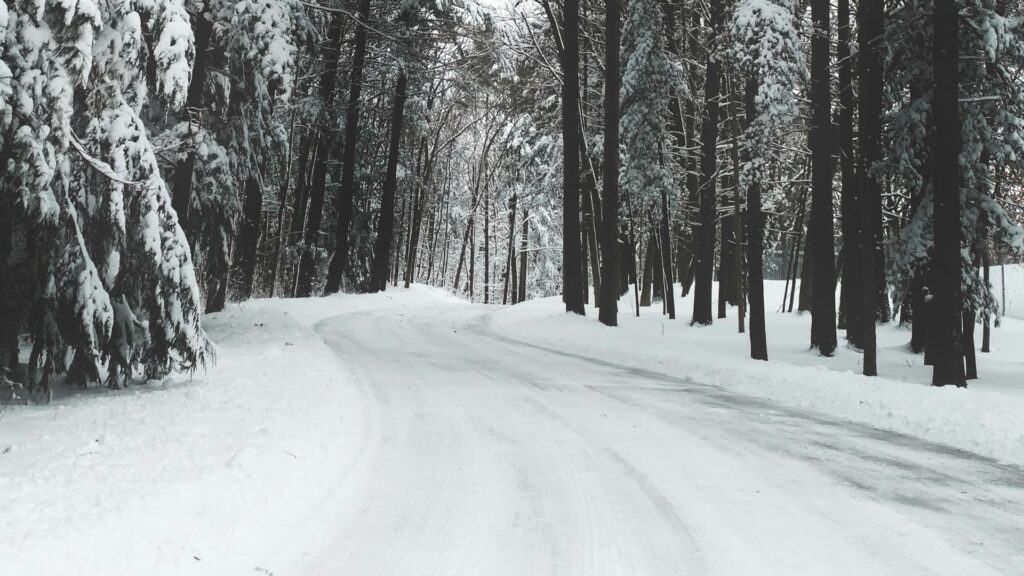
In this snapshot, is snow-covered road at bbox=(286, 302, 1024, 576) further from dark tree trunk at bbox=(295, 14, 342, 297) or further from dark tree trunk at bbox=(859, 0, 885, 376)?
dark tree trunk at bbox=(295, 14, 342, 297)

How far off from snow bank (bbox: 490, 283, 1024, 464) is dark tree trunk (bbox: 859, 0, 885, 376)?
3.47 ft

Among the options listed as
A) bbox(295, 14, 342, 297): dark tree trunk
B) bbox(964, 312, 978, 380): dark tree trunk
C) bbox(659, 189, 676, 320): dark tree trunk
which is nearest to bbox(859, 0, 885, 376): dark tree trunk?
bbox(964, 312, 978, 380): dark tree trunk

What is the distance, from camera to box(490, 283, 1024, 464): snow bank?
758cm

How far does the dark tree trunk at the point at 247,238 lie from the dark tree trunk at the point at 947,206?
43.7 ft

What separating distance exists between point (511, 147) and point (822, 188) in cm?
1871

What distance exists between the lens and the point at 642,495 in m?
4.79

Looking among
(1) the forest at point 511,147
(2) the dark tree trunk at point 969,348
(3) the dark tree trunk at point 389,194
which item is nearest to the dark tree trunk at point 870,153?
(1) the forest at point 511,147

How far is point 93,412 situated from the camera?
6.10 meters

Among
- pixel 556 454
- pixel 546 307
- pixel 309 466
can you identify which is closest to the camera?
pixel 309 466

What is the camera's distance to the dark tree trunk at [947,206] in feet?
34.6

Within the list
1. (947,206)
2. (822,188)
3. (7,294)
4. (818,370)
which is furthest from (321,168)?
(947,206)

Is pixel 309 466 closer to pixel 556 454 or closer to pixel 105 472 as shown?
pixel 105 472

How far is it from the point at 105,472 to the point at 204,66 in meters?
8.85

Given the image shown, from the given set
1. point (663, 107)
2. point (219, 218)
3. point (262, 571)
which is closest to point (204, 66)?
point (219, 218)
